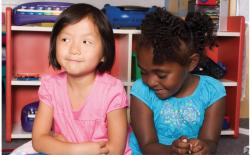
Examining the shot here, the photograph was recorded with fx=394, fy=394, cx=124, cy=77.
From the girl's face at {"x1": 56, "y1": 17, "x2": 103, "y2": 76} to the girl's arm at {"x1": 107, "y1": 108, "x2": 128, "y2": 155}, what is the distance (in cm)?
15

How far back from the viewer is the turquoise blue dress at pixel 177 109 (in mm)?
1119

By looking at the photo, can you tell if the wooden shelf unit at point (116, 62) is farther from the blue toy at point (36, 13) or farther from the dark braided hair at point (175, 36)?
the dark braided hair at point (175, 36)

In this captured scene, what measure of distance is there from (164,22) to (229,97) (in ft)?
3.73

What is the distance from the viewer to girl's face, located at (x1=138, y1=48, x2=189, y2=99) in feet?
3.30

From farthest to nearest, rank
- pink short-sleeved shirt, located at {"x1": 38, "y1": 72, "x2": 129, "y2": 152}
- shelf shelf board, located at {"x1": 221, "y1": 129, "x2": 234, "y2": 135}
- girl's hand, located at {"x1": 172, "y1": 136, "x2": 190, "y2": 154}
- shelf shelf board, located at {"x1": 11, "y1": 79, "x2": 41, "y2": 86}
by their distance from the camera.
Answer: shelf shelf board, located at {"x1": 221, "y1": 129, "x2": 234, "y2": 135} < shelf shelf board, located at {"x1": 11, "y1": 79, "x2": 41, "y2": 86} < pink short-sleeved shirt, located at {"x1": 38, "y1": 72, "x2": 129, "y2": 152} < girl's hand, located at {"x1": 172, "y1": 136, "x2": 190, "y2": 154}

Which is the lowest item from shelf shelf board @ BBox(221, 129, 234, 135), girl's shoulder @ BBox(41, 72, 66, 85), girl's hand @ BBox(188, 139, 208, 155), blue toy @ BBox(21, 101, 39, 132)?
shelf shelf board @ BBox(221, 129, 234, 135)

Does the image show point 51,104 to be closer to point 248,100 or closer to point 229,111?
point 229,111

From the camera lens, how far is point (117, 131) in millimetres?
1025

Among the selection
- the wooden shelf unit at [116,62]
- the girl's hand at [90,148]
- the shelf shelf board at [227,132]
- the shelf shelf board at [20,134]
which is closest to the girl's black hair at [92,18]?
the girl's hand at [90,148]

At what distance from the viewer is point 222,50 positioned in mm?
2182

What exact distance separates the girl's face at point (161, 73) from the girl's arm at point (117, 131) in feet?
0.37

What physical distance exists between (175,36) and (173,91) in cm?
16

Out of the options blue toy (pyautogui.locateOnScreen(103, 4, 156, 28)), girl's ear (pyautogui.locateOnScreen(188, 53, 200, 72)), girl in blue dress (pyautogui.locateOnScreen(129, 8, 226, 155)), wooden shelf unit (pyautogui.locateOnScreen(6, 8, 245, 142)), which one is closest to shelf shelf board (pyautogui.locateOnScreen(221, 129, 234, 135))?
wooden shelf unit (pyautogui.locateOnScreen(6, 8, 245, 142))

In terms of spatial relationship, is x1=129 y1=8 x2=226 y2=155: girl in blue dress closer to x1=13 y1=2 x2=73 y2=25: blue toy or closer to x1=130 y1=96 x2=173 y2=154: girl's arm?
x1=130 y1=96 x2=173 y2=154: girl's arm
